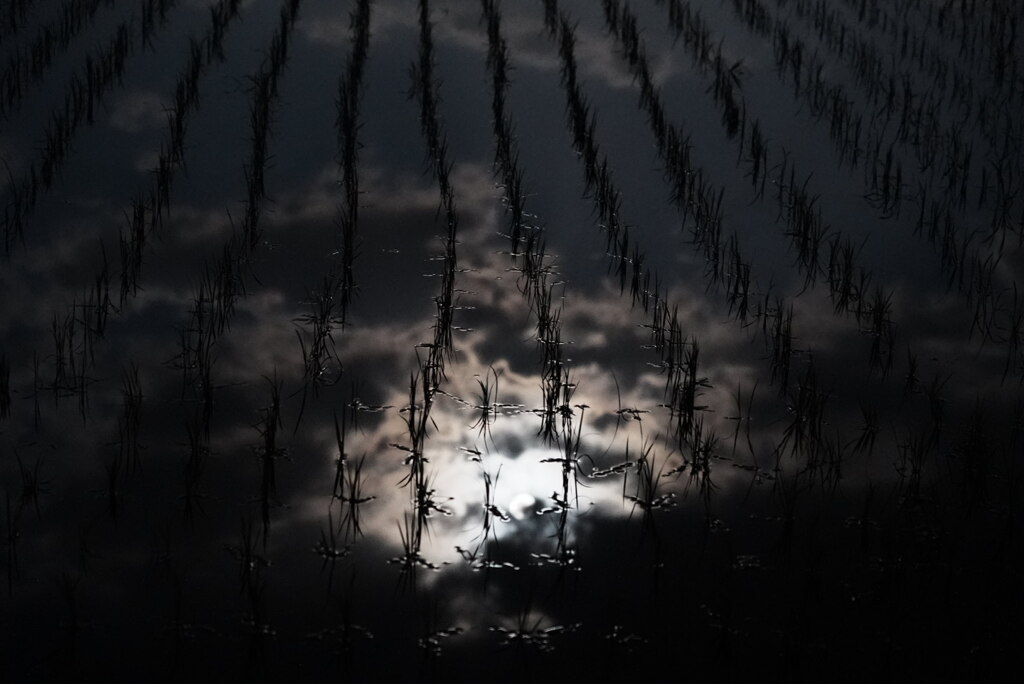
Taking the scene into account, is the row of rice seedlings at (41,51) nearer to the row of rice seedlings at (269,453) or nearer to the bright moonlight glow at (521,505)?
the row of rice seedlings at (269,453)

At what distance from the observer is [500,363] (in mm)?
3227

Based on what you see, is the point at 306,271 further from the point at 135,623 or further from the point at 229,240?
the point at 135,623

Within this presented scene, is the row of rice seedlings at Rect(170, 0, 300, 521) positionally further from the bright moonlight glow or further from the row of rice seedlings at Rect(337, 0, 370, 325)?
the bright moonlight glow

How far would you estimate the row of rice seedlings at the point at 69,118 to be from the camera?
160 inches

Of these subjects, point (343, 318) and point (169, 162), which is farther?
point (169, 162)

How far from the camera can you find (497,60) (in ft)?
19.7

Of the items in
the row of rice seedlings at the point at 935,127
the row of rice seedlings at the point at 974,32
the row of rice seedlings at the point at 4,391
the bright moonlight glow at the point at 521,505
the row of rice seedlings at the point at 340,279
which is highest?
the row of rice seedlings at the point at 974,32

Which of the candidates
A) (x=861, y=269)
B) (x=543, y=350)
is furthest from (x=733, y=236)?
(x=543, y=350)

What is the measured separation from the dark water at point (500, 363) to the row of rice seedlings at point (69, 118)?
0.02 meters

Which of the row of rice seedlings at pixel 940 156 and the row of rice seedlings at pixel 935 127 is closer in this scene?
the row of rice seedlings at pixel 940 156

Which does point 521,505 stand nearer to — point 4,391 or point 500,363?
point 500,363

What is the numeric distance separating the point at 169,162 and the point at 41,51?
5.82 feet

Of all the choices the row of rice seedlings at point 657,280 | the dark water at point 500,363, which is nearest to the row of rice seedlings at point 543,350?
the dark water at point 500,363

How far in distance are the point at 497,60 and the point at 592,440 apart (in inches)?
144
